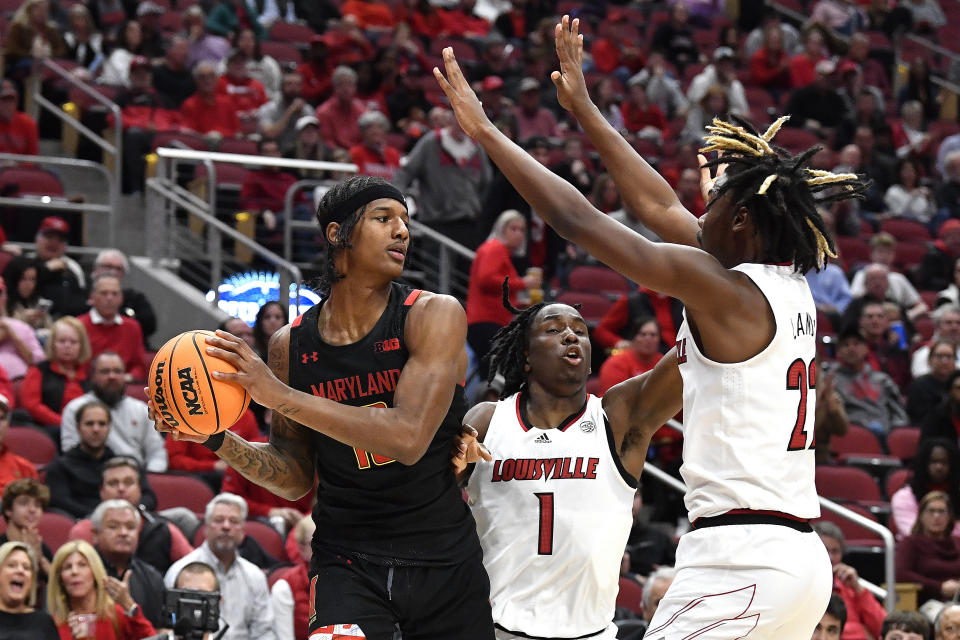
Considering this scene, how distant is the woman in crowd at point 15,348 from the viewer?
940 centimetres

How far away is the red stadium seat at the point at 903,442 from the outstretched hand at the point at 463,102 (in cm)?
787

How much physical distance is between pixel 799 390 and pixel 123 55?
35.9 ft

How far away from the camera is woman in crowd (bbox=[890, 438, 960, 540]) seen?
9.84 metres

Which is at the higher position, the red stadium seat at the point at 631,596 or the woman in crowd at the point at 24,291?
the woman in crowd at the point at 24,291

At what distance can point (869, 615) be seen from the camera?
852cm

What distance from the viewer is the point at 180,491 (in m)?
8.88

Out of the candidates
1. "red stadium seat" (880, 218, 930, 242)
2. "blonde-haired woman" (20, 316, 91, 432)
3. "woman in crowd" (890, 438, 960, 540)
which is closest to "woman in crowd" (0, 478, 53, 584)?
"blonde-haired woman" (20, 316, 91, 432)

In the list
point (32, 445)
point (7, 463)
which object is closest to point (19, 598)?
point (7, 463)

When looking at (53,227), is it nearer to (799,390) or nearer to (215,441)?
(215,441)

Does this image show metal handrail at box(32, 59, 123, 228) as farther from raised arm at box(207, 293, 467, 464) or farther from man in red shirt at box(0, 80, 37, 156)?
raised arm at box(207, 293, 467, 464)

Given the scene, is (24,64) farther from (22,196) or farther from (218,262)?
(218,262)

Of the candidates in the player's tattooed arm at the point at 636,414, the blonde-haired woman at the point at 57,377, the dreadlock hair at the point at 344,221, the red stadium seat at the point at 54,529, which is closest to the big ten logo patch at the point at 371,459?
the dreadlock hair at the point at 344,221

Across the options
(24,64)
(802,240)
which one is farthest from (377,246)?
(24,64)

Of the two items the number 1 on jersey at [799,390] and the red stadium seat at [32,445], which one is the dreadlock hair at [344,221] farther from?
the red stadium seat at [32,445]
